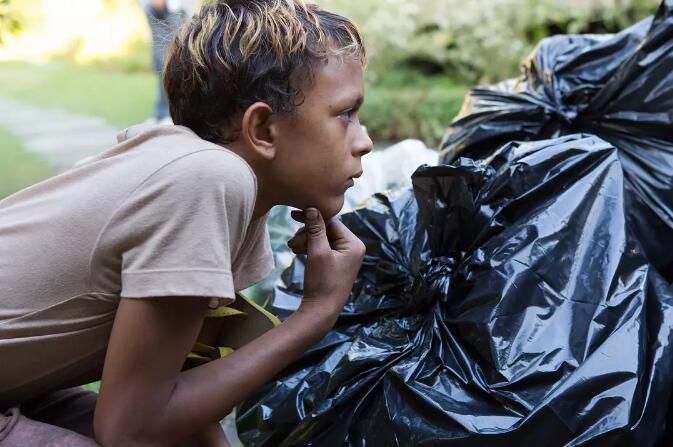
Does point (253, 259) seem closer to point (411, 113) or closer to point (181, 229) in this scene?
point (181, 229)

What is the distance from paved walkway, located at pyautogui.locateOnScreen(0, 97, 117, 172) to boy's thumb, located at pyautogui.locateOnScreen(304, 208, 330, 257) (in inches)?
167

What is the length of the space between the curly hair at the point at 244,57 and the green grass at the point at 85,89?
596cm

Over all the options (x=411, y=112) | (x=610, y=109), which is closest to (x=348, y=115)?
(x=610, y=109)

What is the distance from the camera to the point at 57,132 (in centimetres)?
691

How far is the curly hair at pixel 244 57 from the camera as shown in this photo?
1351 millimetres

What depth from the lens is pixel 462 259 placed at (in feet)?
5.72

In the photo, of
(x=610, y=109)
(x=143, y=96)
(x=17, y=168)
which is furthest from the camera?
(x=143, y=96)

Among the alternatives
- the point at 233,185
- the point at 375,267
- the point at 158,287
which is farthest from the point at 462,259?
the point at 158,287

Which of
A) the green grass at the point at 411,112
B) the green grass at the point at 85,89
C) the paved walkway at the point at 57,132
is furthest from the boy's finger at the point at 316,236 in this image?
the green grass at the point at 85,89

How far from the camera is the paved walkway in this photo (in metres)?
5.95

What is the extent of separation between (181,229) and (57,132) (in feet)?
20.3

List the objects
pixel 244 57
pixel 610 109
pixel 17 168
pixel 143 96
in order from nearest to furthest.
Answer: pixel 244 57 < pixel 610 109 < pixel 17 168 < pixel 143 96

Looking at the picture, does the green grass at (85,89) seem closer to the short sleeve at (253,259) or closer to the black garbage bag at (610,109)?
the black garbage bag at (610,109)

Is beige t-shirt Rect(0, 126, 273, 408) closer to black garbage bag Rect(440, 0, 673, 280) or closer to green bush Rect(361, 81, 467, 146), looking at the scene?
black garbage bag Rect(440, 0, 673, 280)
